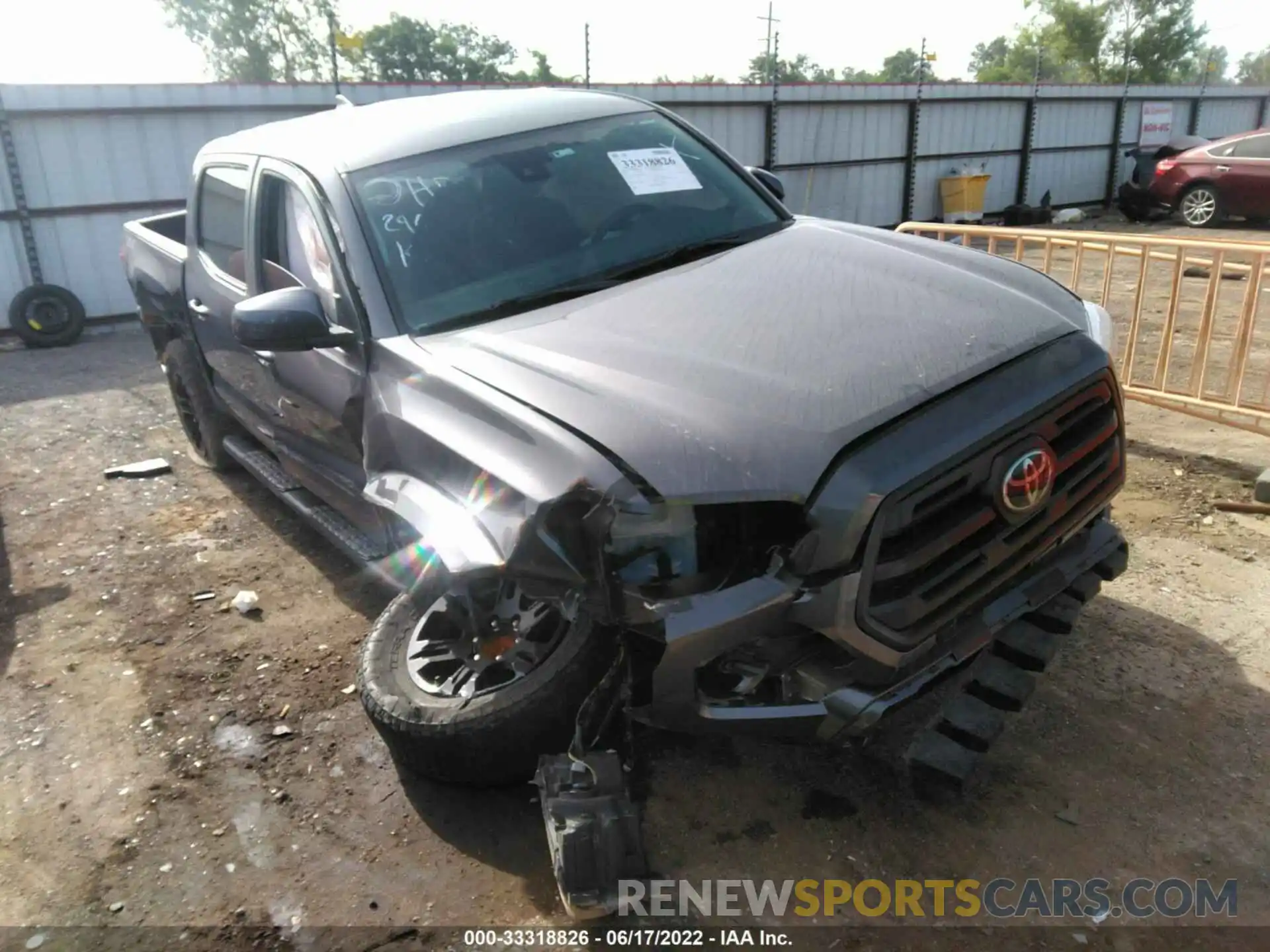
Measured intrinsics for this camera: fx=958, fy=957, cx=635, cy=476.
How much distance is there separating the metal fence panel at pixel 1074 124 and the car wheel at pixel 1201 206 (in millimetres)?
3533

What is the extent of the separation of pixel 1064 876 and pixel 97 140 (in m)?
11.0

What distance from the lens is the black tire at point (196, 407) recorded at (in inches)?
196

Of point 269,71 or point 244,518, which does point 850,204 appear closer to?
point 244,518

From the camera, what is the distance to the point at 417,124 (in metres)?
3.46

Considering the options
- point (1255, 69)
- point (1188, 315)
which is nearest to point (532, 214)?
point (1188, 315)

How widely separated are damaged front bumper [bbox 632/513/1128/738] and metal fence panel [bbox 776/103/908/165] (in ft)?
43.4

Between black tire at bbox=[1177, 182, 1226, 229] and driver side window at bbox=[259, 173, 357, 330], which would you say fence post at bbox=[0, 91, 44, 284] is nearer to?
driver side window at bbox=[259, 173, 357, 330]

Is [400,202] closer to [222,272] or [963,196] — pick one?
[222,272]

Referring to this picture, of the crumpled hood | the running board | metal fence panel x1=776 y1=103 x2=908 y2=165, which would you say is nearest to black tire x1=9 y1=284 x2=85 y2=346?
the running board

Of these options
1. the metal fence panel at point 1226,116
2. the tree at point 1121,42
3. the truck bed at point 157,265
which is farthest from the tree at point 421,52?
the truck bed at point 157,265

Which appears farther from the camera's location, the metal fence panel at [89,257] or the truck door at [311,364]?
the metal fence panel at [89,257]

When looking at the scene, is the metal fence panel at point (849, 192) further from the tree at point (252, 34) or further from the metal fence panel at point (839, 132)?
the tree at point (252, 34)

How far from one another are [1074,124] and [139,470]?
60.4 ft

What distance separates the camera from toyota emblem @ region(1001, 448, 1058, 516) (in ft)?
7.65
